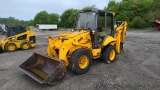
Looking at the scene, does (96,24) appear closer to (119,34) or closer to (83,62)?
(83,62)

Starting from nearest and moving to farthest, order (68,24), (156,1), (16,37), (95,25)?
(95,25)
(16,37)
(156,1)
(68,24)

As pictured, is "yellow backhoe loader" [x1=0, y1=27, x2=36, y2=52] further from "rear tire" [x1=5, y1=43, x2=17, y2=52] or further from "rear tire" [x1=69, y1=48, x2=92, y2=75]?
"rear tire" [x1=69, y1=48, x2=92, y2=75]

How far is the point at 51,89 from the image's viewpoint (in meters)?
5.67

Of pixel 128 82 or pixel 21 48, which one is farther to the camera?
pixel 21 48

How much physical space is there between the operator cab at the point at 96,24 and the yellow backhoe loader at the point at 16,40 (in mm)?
6480

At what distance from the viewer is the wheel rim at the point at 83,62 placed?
6.84 m

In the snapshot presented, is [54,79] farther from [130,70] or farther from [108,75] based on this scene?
[130,70]

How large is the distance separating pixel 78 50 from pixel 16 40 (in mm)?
7941

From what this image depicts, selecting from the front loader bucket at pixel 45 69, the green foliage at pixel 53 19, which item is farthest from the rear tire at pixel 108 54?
the green foliage at pixel 53 19

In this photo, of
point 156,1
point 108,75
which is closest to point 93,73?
point 108,75

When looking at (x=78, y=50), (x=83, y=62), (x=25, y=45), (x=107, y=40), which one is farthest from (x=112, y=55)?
(x=25, y=45)

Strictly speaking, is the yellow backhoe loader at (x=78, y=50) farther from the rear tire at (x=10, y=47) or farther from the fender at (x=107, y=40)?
the rear tire at (x=10, y=47)

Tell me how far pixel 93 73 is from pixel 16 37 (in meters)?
8.08

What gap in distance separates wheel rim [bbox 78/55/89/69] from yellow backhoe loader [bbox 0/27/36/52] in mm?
7686
